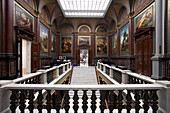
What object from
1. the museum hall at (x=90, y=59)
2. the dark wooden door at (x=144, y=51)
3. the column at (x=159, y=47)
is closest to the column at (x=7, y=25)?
the museum hall at (x=90, y=59)

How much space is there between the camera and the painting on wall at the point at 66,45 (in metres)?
20.5

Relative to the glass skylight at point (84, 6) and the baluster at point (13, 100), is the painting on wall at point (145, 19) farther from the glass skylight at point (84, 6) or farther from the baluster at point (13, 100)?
the baluster at point (13, 100)

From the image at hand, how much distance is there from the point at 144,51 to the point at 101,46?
12.0 metres

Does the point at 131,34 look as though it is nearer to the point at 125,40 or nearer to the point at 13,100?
the point at 125,40

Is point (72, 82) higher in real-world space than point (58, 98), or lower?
lower

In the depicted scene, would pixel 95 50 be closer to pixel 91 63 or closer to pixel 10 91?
pixel 91 63

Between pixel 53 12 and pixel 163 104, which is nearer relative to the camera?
pixel 163 104

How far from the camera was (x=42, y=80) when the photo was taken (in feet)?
18.8

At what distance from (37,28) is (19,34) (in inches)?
137

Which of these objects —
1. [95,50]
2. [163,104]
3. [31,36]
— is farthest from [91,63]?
[163,104]

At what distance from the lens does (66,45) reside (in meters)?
20.6

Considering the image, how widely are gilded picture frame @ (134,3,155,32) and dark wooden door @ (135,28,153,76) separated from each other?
0.60 metres

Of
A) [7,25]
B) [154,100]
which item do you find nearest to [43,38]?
[7,25]

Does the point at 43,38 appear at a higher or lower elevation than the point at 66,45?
higher
